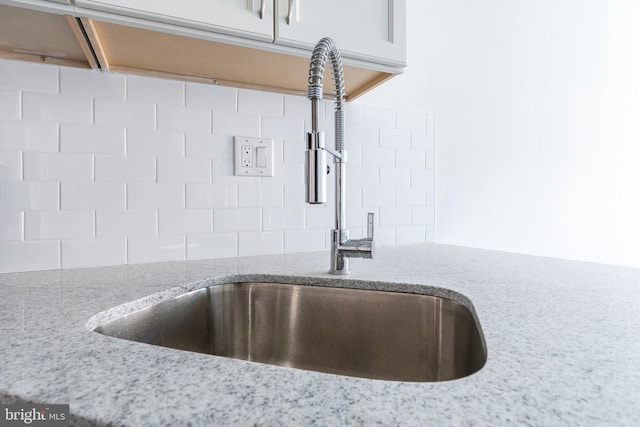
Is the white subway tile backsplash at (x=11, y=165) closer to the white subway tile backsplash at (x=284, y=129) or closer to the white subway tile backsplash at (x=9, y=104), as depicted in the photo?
the white subway tile backsplash at (x=9, y=104)

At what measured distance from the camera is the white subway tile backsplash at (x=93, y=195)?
36.7 inches

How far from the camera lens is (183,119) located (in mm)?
1052

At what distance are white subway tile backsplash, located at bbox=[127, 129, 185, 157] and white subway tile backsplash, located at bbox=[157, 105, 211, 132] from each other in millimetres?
20

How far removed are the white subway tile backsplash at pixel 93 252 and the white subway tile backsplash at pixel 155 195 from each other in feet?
0.36

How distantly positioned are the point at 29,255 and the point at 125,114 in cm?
43

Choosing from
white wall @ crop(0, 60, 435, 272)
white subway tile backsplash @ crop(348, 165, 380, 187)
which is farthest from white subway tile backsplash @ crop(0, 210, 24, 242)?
white subway tile backsplash @ crop(348, 165, 380, 187)

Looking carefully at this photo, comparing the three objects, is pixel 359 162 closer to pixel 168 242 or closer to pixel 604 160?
pixel 168 242

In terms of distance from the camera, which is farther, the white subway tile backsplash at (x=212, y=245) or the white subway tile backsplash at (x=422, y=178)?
the white subway tile backsplash at (x=422, y=178)

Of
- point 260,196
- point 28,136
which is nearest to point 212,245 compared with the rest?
point 260,196

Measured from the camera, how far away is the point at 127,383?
34 centimetres

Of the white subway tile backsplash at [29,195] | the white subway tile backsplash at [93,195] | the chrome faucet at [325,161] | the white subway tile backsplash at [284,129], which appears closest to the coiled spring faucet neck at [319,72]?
the chrome faucet at [325,161]

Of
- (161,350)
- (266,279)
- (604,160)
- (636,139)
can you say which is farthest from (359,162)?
(636,139)

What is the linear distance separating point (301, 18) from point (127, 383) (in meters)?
0.81

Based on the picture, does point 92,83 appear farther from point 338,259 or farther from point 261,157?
point 338,259
